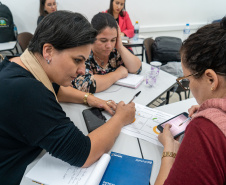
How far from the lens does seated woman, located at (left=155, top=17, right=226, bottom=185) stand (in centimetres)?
48

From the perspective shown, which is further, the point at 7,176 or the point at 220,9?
the point at 220,9

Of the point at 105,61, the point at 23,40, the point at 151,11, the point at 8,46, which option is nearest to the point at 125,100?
the point at 105,61

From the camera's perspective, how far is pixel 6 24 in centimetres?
316

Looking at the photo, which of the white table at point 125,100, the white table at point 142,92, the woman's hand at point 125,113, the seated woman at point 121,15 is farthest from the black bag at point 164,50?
the woman's hand at point 125,113

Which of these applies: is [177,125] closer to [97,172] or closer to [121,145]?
[121,145]

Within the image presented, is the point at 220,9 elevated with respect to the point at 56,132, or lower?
elevated

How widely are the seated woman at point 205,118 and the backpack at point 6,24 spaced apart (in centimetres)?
344

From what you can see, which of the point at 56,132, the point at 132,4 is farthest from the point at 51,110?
the point at 132,4

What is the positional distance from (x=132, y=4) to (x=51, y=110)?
12.9 feet

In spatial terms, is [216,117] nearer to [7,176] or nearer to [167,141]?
[167,141]

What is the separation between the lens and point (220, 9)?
4.86 m

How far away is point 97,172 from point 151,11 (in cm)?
425

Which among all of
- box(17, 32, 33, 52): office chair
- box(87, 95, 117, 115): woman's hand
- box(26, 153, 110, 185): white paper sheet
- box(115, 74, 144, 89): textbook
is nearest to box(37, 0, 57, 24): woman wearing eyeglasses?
box(17, 32, 33, 52): office chair

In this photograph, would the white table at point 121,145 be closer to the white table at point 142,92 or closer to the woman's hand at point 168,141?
the woman's hand at point 168,141
